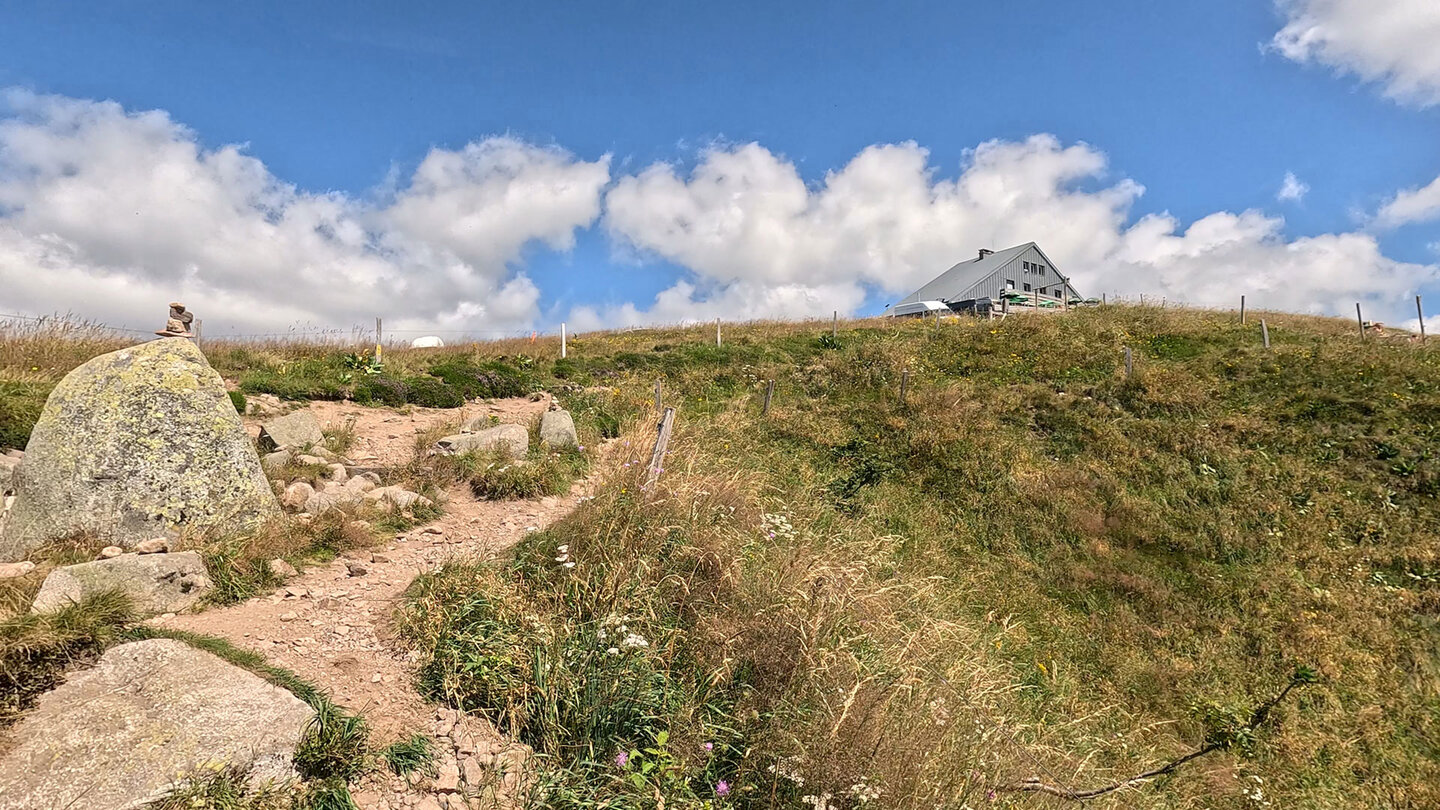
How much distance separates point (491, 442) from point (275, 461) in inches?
111

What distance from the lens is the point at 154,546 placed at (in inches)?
214

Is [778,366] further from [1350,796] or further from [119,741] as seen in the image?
[119,741]

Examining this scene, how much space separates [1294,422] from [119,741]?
721 inches

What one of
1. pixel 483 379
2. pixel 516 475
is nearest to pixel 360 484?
pixel 516 475

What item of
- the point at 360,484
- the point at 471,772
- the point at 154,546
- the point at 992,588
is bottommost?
the point at 992,588

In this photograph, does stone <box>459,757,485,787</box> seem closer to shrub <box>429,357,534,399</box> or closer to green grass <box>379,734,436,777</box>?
green grass <box>379,734,436,777</box>

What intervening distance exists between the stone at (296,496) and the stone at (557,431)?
3871 mm

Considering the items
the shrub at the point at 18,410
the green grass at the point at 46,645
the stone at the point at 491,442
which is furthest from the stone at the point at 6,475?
the stone at the point at 491,442

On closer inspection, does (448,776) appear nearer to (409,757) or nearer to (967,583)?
(409,757)

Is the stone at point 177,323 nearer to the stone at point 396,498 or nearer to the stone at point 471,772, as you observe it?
the stone at point 396,498

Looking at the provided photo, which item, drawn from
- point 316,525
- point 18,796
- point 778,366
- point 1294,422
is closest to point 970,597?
point 316,525

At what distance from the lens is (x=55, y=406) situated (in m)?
5.75

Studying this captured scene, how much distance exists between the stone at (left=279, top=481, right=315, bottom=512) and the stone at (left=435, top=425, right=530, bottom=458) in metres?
2.35

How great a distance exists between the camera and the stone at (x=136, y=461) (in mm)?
5492
